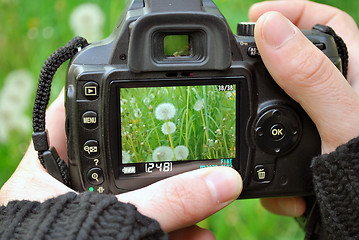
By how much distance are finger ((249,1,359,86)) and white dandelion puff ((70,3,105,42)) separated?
49 cm

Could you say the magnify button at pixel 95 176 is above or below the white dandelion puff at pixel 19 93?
above

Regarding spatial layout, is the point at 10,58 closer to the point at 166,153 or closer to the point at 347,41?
the point at 166,153

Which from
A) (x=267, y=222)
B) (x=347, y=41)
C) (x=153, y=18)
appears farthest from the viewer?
(x=267, y=222)

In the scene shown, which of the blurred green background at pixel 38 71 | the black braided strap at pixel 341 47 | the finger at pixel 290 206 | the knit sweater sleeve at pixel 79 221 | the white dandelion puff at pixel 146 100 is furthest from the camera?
the blurred green background at pixel 38 71

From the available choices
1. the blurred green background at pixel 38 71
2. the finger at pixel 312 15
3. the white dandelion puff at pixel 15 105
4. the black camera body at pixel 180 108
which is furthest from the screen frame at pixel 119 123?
the white dandelion puff at pixel 15 105

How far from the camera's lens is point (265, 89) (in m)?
0.82

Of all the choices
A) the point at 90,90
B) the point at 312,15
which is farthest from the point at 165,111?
the point at 312,15

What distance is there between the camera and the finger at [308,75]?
2.46 ft

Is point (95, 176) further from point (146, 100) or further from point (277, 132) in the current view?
point (277, 132)

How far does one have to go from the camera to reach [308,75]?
76 centimetres

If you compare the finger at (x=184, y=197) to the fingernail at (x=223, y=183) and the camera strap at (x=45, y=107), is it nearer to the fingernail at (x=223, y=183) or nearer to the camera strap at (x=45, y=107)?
the fingernail at (x=223, y=183)

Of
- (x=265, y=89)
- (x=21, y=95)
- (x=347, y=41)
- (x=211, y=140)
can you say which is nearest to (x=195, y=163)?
(x=211, y=140)

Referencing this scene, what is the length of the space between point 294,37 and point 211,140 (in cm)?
22

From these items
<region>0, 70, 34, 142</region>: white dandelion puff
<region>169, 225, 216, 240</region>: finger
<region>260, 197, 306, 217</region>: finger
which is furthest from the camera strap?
<region>0, 70, 34, 142</region>: white dandelion puff
